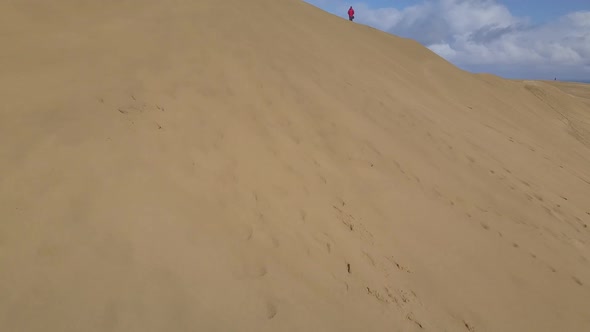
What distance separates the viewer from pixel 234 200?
2.77 metres

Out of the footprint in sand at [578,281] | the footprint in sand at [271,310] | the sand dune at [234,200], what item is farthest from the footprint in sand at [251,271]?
A: the footprint in sand at [578,281]

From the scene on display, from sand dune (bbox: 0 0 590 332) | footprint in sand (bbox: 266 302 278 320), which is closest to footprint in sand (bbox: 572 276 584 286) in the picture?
sand dune (bbox: 0 0 590 332)

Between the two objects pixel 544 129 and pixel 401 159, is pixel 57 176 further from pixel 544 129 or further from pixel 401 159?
pixel 544 129

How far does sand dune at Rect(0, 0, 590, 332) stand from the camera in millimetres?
2051

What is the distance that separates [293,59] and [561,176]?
17.0 feet

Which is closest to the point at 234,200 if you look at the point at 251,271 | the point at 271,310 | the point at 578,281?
the point at 251,271

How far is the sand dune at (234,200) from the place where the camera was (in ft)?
6.73

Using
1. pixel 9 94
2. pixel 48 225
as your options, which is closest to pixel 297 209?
pixel 48 225

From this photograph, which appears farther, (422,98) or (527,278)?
(422,98)

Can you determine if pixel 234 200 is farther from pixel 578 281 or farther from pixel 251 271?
pixel 578 281

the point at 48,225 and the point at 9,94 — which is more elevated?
the point at 9,94

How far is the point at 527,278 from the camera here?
3170 millimetres

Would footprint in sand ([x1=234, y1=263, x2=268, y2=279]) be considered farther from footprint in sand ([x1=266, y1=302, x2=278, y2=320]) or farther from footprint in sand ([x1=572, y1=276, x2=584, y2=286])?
footprint in sand ([x1=572, y1=276, x2=584, y2=286])

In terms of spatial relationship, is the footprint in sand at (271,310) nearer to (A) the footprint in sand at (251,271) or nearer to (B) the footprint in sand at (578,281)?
(A) the footprint in sand at (251,271)
